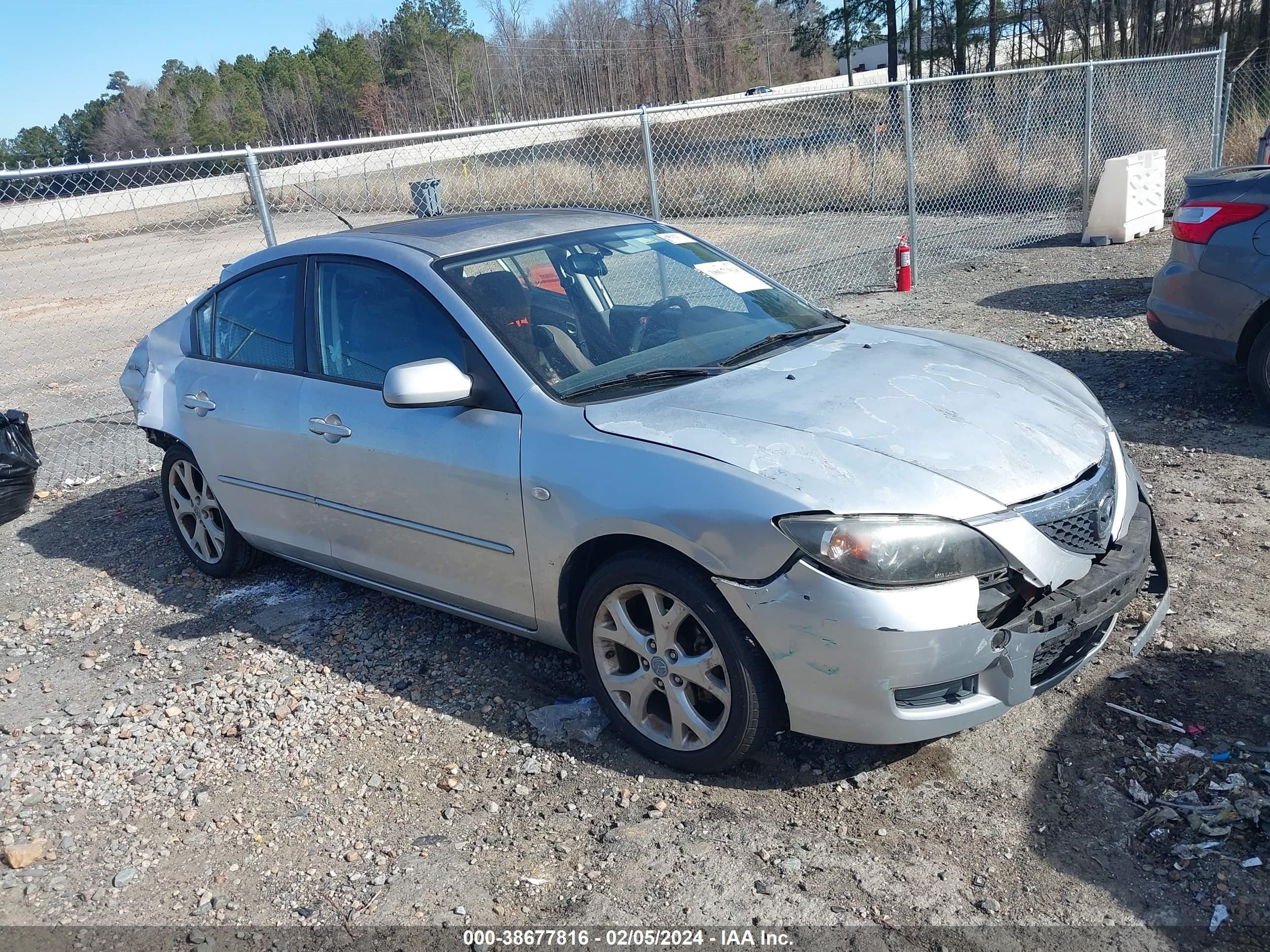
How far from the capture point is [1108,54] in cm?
2723

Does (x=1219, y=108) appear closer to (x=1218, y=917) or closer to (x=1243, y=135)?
(x=1243, y=135)

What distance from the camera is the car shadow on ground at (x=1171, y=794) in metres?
2.53

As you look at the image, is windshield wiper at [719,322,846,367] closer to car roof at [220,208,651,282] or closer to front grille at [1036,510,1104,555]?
car roof at [220,208,651,282]

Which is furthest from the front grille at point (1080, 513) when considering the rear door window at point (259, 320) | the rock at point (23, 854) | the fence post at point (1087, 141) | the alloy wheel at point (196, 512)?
the fence post at point (1087, 141)

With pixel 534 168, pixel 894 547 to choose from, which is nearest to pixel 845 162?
pixel 534 168

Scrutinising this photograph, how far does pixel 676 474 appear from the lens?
2.99 m

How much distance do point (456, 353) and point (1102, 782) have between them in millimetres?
2579

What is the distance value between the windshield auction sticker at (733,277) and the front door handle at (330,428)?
5.49ft

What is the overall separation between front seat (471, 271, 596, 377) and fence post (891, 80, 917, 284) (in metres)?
7.11

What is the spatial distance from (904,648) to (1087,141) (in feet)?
35.1

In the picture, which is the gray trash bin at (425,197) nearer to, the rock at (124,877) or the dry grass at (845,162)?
the dry grass at (845,162)

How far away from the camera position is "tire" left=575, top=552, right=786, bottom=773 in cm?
296

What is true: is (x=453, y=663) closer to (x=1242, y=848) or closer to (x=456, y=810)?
(x=456, y=810)

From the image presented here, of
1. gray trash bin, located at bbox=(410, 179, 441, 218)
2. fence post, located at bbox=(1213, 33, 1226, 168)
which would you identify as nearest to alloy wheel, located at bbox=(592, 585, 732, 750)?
gray trash bin, located at bbox=(410, 179, 441, 218)
